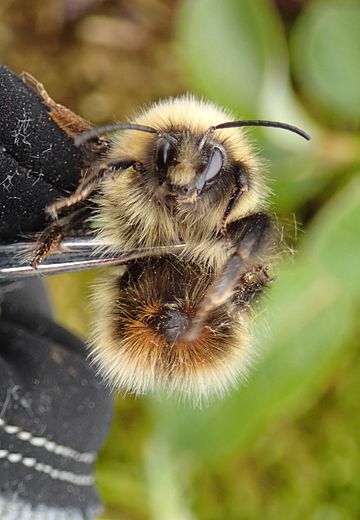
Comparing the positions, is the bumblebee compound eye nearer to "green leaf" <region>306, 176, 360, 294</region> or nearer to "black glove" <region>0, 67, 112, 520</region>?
"black glove" <region>0, 67, 112, 520</region>

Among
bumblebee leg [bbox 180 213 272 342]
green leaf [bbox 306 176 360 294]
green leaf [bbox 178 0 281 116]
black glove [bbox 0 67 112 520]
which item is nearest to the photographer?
bumblebee leg [bbox 180 213 272 342]

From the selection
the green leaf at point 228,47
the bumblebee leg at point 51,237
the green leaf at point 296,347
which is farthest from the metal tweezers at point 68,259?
the green leaf at point 228,47

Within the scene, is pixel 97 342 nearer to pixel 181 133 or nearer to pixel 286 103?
pixel 181 133

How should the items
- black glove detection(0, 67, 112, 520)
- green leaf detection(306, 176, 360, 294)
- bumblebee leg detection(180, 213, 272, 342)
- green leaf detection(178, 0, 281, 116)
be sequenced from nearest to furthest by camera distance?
bumblebee leg detection(180, 213, 272, 342) → black glove detection(0, 67, 112, 520) → green leaf detection(306, 176, 360, 294) → green leaf detection(178, 0, 281, 116)

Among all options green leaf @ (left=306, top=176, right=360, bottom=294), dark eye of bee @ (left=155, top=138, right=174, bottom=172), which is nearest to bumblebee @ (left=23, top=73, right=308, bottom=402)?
dark eye of bee @ (left=155, top=138, right=174, bottom=172)

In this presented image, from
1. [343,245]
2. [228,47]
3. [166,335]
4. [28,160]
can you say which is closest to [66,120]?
[28,160]

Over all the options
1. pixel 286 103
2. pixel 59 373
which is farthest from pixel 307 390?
pixel 59 373

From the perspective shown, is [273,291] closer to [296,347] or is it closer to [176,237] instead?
[296,347]
